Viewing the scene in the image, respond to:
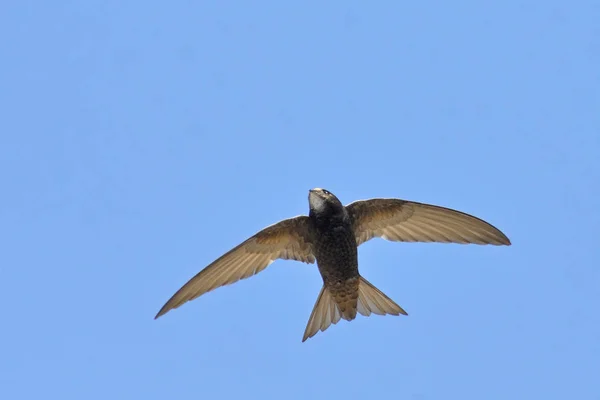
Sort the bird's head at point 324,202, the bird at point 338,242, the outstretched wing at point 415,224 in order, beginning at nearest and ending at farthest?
the bird's head at point 324,202, the bird at point 338,242, the outstretched wing at point 415,224

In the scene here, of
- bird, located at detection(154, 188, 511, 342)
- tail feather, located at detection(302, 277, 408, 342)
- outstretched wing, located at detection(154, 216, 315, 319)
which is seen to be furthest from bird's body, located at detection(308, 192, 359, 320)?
outstretched wing, located at detection(154, 216, 315, 319)

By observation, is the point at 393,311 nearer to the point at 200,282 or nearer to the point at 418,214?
the point at 418,214

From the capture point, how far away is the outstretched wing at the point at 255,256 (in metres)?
12.2

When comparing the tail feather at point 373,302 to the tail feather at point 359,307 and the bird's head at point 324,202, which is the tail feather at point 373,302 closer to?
the tail feather at point 359,307

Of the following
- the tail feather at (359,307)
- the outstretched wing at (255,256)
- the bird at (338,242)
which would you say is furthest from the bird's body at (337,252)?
the outstretched wing at (255,256)

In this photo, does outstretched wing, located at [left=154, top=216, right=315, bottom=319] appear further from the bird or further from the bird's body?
the bird's body

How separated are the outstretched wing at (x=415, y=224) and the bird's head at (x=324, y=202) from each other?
44cm

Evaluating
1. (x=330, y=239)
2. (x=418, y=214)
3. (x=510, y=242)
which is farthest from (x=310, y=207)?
(x=510, y=242)

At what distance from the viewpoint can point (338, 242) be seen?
11.9 m

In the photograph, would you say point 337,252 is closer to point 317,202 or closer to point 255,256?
point 317,202

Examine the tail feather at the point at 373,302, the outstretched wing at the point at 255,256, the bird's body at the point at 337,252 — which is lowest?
the tail feather at the point at 373,302

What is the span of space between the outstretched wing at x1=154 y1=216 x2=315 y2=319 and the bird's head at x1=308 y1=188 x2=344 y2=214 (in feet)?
1.47

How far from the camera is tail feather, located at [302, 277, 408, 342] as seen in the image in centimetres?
1217

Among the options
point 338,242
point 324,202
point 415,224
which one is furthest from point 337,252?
point 415,224
